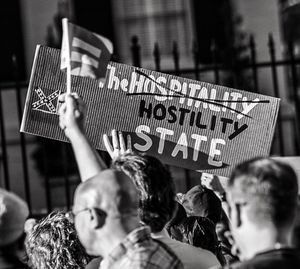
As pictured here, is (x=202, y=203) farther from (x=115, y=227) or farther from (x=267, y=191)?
(x=267, y=191)

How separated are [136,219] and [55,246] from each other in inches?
30.9

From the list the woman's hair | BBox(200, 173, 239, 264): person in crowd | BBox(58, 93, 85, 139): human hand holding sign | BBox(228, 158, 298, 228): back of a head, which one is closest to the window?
BBox(200, 173, 239, 264): person in crowd

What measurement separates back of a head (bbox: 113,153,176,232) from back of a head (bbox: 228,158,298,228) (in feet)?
1.73

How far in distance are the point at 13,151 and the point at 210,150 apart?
7901mm

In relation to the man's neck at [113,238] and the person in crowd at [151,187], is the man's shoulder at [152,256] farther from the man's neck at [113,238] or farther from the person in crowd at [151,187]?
the person in crowd at [151,187]

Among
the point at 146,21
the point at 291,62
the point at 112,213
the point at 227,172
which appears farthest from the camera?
the point at 146,21

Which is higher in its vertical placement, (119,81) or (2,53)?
(2,53)

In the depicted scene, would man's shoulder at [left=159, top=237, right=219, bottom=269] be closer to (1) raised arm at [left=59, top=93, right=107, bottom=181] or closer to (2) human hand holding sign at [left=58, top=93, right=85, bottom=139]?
(1) raised arm at [left=59, top=93, right=107, bottom=181]

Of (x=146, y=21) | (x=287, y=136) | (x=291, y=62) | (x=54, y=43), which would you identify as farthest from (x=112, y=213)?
(x=146, y=21)

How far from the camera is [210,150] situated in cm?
446

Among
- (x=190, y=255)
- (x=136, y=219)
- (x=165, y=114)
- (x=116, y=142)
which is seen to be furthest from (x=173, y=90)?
(x=136, y=219)

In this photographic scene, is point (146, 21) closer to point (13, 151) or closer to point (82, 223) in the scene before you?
point (13, 151)

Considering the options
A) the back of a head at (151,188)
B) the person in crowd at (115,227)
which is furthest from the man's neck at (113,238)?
the back of a head at (151,188)

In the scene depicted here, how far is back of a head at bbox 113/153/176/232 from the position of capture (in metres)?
3.15
